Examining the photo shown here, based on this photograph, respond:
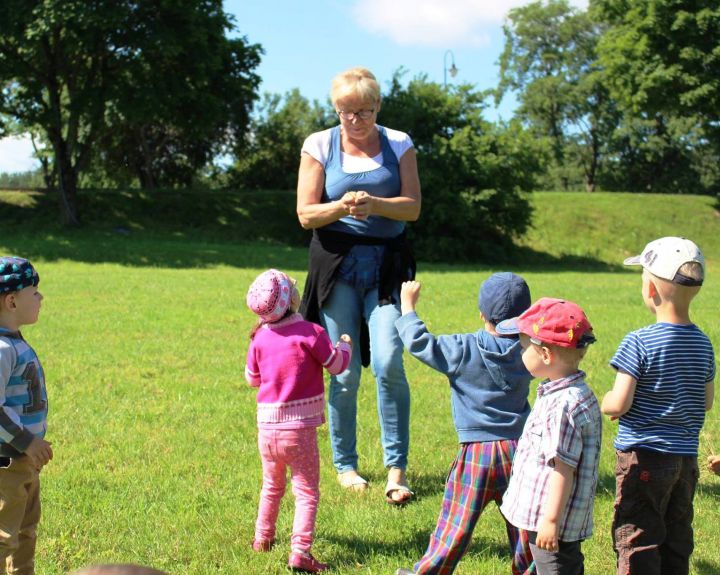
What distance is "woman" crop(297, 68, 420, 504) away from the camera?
16.6 ft

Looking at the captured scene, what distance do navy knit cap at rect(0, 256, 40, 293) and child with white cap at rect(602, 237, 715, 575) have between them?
2449mm

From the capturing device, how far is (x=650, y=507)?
352 centimetres

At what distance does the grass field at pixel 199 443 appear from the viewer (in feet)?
14.3

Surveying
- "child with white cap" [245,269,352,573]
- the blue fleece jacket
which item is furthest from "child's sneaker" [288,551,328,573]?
the blue fleece jacket

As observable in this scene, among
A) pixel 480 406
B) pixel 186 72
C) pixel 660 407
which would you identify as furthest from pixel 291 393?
pixel 186 72

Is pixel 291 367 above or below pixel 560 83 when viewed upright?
below

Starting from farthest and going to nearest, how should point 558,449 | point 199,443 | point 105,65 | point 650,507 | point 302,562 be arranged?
point 105,65 → point 199,443 → point 302,562 → point 650,507 → point 558,449

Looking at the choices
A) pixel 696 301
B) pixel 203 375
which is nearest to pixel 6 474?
pixel 203 375

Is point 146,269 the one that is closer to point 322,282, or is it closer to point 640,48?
point 322,282

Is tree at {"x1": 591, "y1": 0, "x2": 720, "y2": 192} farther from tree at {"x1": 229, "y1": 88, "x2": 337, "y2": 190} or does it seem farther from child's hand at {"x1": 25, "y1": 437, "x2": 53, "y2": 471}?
child's hand at {"x1": 25, "y1": 437, "x2": 53, "y2": 471}

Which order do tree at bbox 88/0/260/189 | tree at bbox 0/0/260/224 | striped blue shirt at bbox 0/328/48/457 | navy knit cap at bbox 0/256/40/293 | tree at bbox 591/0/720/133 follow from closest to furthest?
1. striped blue shirt at bbox 0/328/48/457
2. navy knit cap at bbox 0/256/40/293
3. tree at bbox 0/0/260/224
4. tree at bbox 88/0/260/189
5. tree at bbox 591/0/720/133

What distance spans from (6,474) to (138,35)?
2595 cm

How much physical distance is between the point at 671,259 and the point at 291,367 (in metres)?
1.82

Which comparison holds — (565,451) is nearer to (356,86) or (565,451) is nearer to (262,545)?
(262,545)
